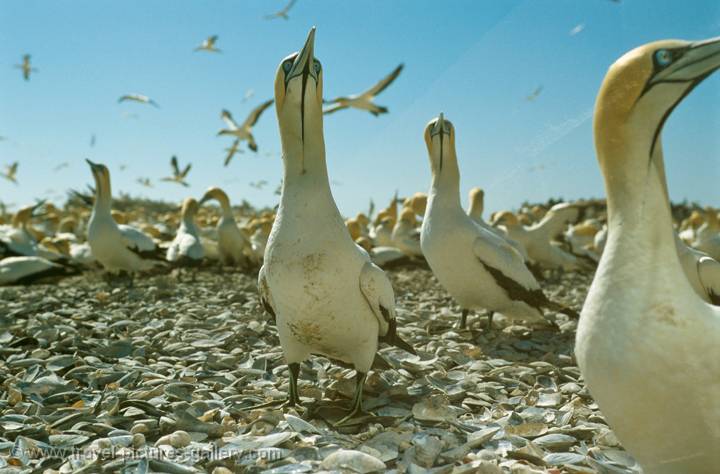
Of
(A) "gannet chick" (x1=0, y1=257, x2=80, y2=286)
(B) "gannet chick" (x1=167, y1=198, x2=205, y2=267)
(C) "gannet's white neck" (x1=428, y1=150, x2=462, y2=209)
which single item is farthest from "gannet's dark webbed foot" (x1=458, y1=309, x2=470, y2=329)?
(A) "gannet chick" (x1=0, y1=257, x2=80, y2=286)

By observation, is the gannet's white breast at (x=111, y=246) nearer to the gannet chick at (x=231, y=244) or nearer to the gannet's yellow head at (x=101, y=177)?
the gannet's yellow head at (x=101, y=177)

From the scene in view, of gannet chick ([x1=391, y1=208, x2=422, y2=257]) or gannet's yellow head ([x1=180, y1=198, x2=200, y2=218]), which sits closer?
gannet's yellow head ([x1=180, y1=198, x2=200, y2=218])

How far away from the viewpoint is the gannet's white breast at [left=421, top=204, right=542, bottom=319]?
5691 millimetres

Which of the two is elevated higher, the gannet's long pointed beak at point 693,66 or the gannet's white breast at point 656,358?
the gannet's long pointed beak at point 693,66

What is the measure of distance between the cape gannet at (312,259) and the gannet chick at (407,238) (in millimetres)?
8380

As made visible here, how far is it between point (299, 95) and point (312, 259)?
88cm

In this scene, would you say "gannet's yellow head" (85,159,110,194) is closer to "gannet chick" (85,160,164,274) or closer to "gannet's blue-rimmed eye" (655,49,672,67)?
"gannet chick" (85,160,164,274)

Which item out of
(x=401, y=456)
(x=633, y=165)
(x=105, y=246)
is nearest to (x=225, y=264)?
(x=105, y=246)

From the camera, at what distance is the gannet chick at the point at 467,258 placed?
568cm

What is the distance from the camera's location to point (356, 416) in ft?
10.9

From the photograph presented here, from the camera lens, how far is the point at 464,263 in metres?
5.70

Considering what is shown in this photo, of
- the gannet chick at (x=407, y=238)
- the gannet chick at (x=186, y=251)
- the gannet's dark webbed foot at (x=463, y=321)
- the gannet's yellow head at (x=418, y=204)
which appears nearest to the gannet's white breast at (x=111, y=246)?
the gannet chick at (x=186, y=251)

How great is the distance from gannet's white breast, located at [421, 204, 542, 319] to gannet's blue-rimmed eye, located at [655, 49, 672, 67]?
383 cm

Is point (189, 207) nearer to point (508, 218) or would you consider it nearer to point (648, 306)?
point (508, 218)
